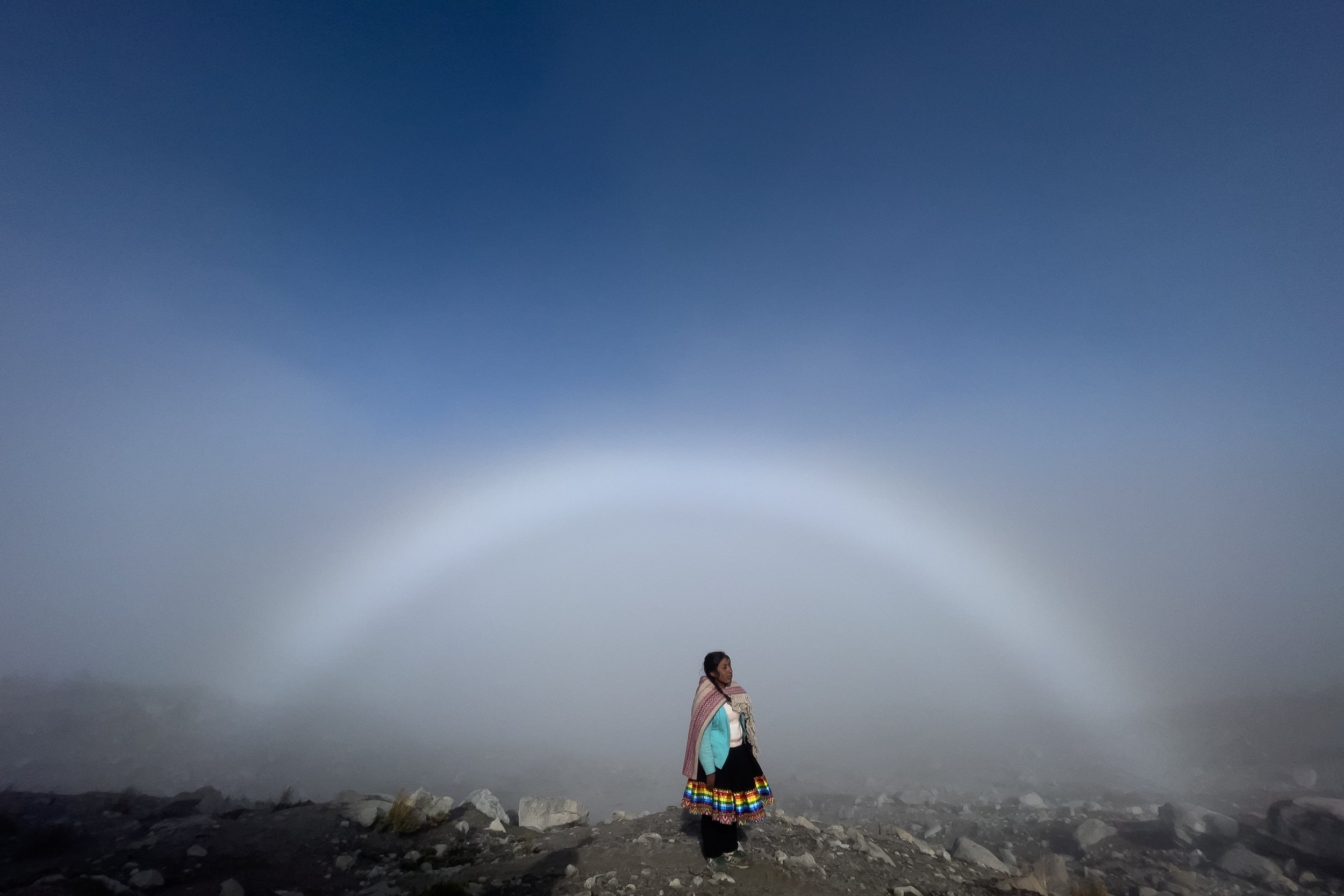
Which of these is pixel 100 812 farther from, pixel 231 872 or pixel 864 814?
pixel 864 814

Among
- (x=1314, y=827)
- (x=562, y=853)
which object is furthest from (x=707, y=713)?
(x=1314, y=827)

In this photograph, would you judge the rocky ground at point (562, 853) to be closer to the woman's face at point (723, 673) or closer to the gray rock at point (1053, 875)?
the gray rock at point (1053, 875)

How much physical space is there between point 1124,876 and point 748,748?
28.2ft

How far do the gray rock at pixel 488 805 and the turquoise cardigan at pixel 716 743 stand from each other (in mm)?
5239

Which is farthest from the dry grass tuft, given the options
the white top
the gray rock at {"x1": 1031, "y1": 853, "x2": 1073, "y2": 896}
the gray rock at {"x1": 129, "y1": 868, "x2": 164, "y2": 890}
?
the gray rock at {"x1": 1031, "y1": 853, "x2": 1073, "y2": 896}

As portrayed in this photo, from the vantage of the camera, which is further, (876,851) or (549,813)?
(549,813)

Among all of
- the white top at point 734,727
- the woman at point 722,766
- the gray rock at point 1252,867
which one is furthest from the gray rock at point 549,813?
the gray rock at point 1252,867

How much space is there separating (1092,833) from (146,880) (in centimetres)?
1565

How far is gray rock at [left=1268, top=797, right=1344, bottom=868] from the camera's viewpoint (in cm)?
923

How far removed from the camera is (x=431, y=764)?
89.0ft

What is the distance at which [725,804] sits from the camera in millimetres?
6098

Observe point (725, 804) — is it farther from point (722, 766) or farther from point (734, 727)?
point (734, 727)

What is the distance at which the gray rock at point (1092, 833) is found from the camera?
426 inches

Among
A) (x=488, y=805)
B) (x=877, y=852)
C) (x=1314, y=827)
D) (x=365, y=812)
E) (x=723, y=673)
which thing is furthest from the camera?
(x=1314, y=827)
